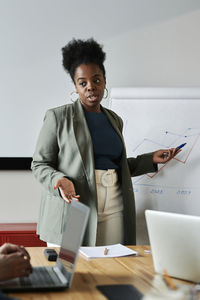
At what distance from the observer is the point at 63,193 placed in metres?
2.02

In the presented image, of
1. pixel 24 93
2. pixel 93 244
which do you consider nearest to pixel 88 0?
pixel 24 93

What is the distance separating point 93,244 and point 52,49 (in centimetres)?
153

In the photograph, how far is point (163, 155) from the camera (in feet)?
8.87

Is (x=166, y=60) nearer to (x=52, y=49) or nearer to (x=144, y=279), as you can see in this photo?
(x=52, y=49)

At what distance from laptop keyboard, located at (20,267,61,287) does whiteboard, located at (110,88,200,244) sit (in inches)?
56.9

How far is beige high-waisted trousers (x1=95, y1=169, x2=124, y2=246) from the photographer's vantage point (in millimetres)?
2305

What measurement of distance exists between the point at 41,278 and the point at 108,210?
3.18 ft

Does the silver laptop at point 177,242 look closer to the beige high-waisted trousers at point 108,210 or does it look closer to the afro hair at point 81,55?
the beige high-waisted trousers at point 108,210

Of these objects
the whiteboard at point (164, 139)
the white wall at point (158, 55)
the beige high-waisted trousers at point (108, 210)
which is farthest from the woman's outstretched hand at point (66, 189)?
the white wall at point (158, 55)

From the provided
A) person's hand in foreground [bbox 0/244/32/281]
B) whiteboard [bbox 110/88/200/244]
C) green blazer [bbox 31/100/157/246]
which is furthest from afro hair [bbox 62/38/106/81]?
person's hand in foreground [bbox 0/244/32/281]

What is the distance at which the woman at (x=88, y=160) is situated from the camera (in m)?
2.28

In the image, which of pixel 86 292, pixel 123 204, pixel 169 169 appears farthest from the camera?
pixel 169 169

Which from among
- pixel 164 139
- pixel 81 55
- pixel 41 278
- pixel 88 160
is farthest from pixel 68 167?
pixel 41 278

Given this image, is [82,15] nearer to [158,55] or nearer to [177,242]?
[158,55]
